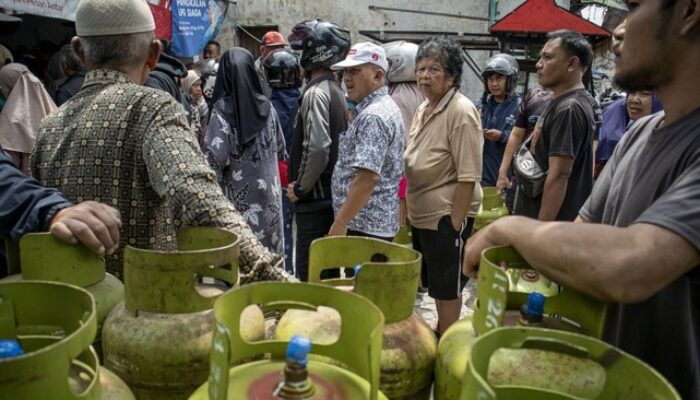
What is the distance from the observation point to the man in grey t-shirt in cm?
107

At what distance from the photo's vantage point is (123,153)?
1.74 metres

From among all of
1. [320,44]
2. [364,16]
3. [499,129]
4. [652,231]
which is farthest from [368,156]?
[364,16]

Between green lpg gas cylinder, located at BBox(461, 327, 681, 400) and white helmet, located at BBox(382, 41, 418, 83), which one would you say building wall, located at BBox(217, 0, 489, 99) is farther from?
green lpg gas cylinder, located at BBox(461, 327, 681, 400)

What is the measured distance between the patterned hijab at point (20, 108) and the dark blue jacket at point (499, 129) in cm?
394

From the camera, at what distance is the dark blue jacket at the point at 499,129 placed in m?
5.55

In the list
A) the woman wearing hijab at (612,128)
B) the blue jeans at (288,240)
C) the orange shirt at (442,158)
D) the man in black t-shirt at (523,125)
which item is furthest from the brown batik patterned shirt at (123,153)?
the woman wearing hijab at (612,128)

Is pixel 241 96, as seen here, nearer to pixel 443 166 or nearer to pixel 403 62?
pixel 443 166

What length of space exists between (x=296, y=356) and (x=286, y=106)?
4.34 meters

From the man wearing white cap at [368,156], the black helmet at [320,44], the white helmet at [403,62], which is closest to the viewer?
the man wearing white cap at [368,156]

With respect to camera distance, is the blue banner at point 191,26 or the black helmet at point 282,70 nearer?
the black helmet at point 282,70

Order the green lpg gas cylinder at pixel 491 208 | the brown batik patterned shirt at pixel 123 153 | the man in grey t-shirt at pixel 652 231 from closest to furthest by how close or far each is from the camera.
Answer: the man in grey t-shirt at pixel 652 231 → the brown batik patterned shirt at pixel 123 153 → the green lpg gas cylinder at pixel 491 208

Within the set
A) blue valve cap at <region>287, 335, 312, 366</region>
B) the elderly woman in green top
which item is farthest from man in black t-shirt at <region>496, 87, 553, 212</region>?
blue valve cap at <region>287, 335, 312, 366</region>

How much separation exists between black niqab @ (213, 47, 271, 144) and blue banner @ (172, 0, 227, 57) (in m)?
5.80

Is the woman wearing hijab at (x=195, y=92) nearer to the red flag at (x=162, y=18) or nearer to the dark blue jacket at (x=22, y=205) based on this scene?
the red flag at (x=162, y=18)
